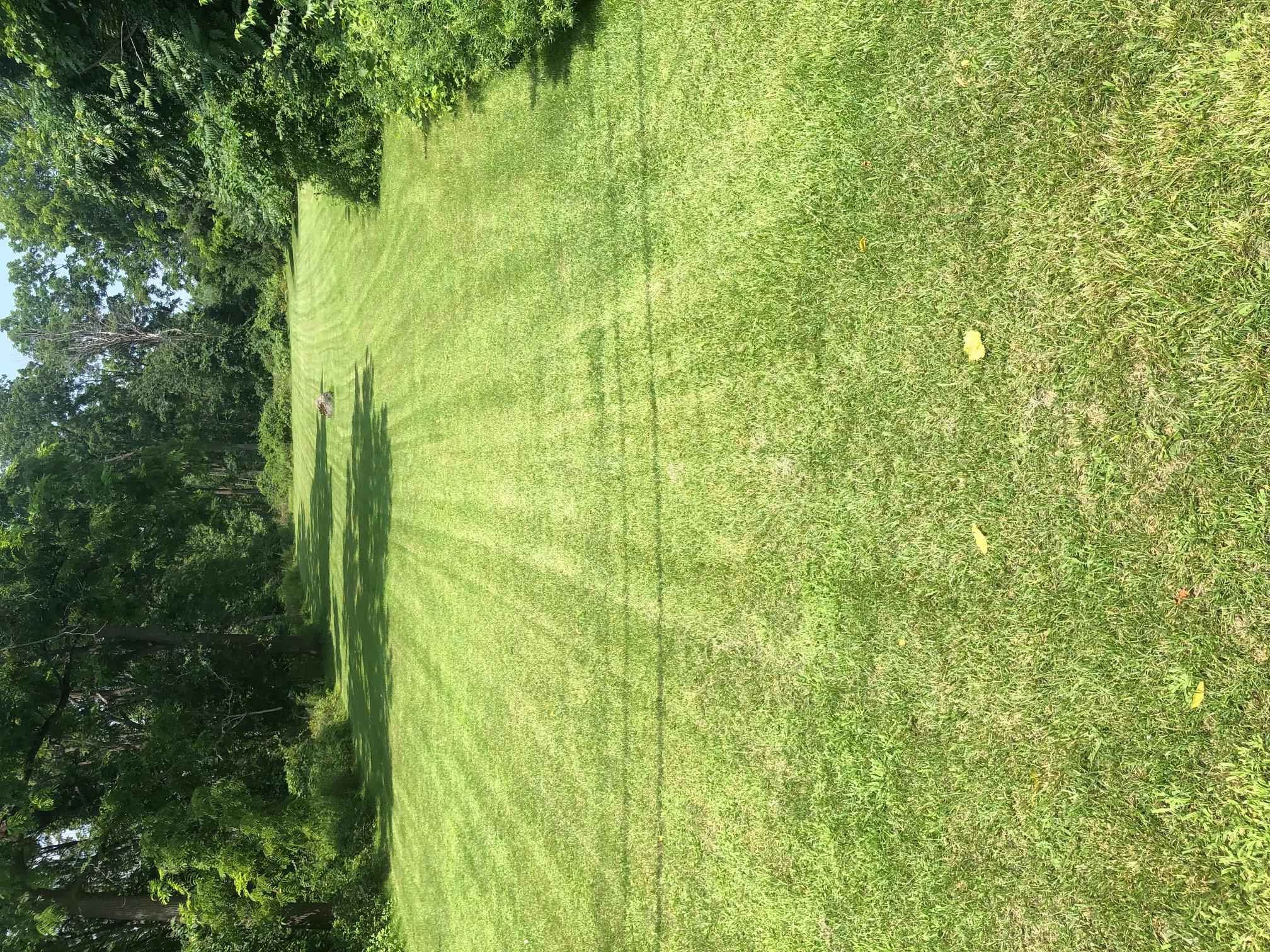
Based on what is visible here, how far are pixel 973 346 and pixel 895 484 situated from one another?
0.74 m

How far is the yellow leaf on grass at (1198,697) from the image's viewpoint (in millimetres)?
2719

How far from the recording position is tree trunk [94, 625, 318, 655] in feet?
54.2

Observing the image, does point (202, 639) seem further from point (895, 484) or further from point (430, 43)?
point (895, 484)

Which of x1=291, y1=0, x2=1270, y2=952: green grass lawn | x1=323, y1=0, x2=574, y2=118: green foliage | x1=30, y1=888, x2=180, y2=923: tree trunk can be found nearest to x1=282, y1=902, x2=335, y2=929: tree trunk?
x1=30, y1=888, x2=180, y2=923: tree trunk

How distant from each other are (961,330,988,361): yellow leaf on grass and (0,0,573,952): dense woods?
485 centimetres

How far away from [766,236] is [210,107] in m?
10.4

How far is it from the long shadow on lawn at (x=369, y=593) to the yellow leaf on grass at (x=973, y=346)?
34.8 feet

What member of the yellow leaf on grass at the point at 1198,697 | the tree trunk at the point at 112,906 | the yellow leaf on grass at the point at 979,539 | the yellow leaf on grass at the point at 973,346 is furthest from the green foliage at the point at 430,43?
the tree trunk at the point at 112,906

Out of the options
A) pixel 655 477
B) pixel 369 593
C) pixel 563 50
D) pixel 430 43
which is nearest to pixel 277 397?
pixel 369 593

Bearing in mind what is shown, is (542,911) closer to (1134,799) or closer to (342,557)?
(1134,799)

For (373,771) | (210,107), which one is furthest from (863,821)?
(210,107)

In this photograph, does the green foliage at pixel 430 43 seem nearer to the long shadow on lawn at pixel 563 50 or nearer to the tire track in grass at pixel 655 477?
the long shadow on lawn at pixel 563 50

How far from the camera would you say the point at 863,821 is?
3.65 metres

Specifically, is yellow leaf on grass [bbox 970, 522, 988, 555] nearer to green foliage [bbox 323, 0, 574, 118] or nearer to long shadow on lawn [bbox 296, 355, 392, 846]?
green foliage [bbox 323, 0, 574, 118]
